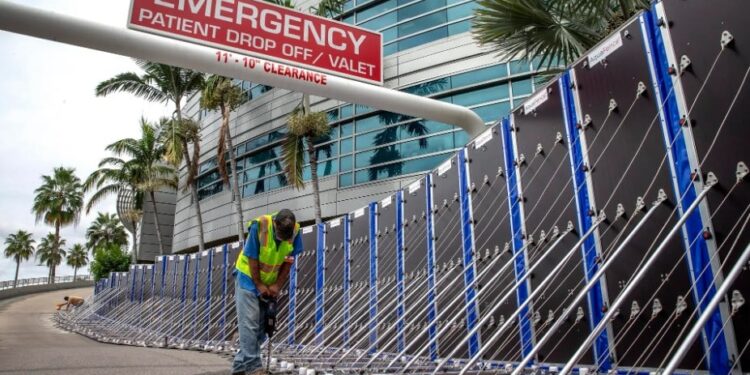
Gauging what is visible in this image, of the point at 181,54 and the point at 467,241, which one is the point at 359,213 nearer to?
the point at 467,241

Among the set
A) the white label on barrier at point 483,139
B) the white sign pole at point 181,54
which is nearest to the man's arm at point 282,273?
the white label on barrier at point 483,139

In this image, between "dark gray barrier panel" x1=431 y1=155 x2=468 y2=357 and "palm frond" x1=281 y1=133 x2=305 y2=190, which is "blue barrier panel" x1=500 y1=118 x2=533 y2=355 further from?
"palm frond" x1=281 y1=133 x2=305 y2=190

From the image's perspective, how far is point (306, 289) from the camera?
9.22 m

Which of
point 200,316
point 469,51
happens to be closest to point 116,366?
point 200,316

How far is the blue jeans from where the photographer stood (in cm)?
400

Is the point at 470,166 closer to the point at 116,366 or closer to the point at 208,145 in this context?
the point at 116,366

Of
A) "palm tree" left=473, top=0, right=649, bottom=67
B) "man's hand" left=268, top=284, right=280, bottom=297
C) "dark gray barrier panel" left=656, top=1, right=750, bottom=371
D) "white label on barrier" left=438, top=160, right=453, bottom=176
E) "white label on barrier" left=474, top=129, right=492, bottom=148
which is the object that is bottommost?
"man's hand" left=268, top=284, right=280, bottom=297

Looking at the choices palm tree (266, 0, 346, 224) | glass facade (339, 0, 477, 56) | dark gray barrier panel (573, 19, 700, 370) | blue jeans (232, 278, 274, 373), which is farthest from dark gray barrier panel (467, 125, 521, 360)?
glass facade (339, 0, 477, 56)

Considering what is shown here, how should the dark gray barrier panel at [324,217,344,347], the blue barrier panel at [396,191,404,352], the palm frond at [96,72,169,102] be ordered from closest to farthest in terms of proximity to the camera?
the blue barrier panel at [396,191,404,352] < the dark gray barrier panel at [324,217,344,347] < the palm frond at [96,72,169,102]

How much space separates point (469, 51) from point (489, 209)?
12617 millimetres

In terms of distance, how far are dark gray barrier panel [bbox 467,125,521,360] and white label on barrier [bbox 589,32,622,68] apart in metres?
1.38

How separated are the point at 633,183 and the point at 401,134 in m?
13.9

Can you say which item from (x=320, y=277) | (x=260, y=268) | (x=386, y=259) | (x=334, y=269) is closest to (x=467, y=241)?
(x=386, y=259)

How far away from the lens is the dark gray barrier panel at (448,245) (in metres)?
5.77
